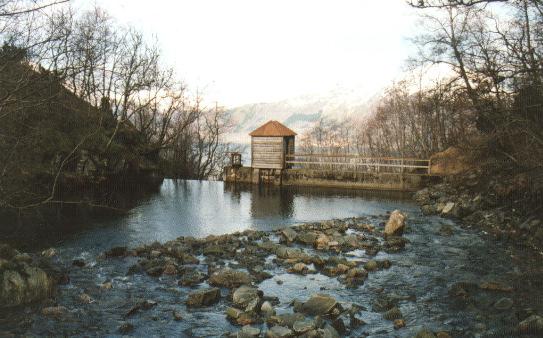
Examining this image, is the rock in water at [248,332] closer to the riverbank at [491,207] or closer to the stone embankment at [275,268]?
the stone embankment at [275,268]

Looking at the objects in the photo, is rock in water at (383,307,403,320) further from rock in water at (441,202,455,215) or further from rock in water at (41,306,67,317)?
rock in water at (441,202,455,215)

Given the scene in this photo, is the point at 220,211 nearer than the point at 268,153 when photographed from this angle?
Yes

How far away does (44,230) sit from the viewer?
15.4 metres

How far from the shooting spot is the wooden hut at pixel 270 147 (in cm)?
3484

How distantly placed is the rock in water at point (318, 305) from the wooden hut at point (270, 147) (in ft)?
86.8

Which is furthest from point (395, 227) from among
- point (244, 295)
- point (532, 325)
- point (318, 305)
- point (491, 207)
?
point (244, 295)

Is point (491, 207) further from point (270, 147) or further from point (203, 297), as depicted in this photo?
point (270, 147)

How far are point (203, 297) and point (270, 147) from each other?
26.9m

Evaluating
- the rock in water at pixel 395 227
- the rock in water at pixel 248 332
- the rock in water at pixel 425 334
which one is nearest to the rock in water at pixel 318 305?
the rock in water at pixel 248 332

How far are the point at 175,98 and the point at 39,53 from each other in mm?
33300

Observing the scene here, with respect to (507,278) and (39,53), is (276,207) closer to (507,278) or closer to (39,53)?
(507,278)

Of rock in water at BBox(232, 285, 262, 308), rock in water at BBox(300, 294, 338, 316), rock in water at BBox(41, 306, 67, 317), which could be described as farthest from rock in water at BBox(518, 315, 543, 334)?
rock in water at BBox(41, 306, 67, 317)

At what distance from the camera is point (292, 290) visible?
377 inches

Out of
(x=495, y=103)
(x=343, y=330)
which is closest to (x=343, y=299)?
(x=343, y=330)
